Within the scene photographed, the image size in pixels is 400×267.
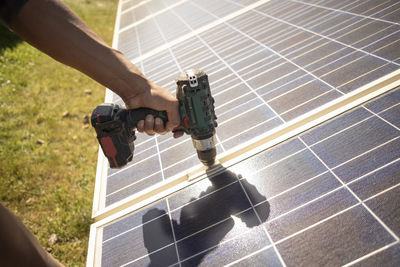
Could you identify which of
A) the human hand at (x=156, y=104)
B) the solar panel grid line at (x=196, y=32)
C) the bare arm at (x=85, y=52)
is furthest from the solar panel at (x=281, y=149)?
the solar panel grid line at (x=196, y=32)

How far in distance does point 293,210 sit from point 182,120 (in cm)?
108

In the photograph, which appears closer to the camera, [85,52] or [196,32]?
[85,52]

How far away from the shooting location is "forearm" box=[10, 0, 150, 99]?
1804 millimetres

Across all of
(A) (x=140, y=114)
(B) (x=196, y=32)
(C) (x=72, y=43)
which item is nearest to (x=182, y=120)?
(A) (x=140, y=114)

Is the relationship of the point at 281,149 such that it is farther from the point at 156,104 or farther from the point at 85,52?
the point at 85,52

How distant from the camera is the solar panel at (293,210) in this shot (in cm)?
144

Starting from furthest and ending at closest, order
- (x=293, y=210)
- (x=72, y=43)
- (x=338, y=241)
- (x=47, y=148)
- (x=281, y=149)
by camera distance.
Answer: (x=47, y=148) → (x=281, y=149) → (x=72, y=43) → (x=293, y=210) → (x=338, y=241)

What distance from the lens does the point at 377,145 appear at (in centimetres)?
176

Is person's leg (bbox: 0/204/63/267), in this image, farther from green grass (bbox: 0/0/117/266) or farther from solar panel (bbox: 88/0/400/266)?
green grass (bbox: 0/0/117/266)

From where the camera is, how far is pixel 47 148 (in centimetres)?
551

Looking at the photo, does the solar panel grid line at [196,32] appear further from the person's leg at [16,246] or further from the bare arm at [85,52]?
the person's leg at [16,246]

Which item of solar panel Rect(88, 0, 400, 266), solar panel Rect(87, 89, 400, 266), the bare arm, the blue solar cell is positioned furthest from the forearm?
the blue solar cell

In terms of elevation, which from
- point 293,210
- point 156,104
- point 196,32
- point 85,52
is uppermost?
point 85,52

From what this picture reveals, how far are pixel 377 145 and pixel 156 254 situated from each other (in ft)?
5.54
